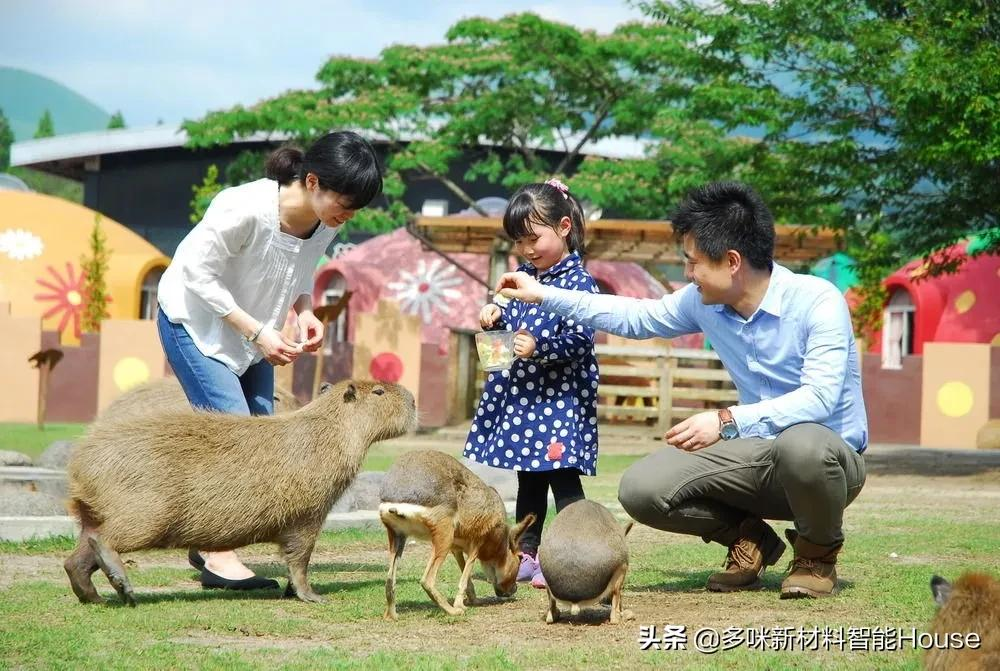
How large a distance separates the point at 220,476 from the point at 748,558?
2.25 metres

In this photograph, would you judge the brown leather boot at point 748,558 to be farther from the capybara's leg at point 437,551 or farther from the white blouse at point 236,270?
the white blouse at point 236,270

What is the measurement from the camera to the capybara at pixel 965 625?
9.90 ft

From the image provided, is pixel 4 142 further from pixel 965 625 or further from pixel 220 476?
pixel 965 625

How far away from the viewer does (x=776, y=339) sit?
5043 millimetres

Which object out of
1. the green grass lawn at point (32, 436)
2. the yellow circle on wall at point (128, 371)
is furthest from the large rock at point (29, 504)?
the yellow circle on wall at point (128, 371)

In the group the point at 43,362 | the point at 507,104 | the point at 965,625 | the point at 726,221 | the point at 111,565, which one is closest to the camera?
the point at 965,625

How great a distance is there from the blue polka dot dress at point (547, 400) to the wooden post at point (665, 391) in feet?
42.2

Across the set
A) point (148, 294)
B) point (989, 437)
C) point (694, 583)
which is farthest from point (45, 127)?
point (694, 583)

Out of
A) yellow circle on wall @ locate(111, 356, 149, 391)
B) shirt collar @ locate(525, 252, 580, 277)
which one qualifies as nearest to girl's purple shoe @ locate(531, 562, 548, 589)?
shirt collar @ locate(525, 252, 580, 277)

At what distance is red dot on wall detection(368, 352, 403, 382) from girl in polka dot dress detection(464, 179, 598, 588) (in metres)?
15.5

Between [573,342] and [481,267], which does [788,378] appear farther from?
[481,267]

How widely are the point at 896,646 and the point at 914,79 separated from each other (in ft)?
28.4

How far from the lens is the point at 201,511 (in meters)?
4.93

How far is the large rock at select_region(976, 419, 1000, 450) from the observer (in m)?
18.2
